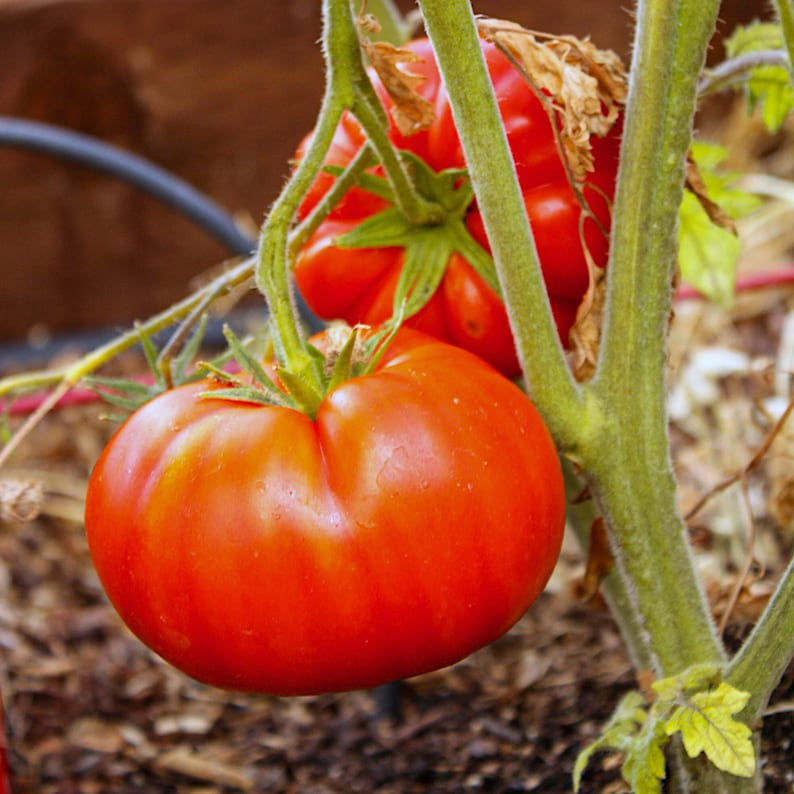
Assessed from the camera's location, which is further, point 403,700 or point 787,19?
point 403,700

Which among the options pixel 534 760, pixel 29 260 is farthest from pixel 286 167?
pixel 534 760

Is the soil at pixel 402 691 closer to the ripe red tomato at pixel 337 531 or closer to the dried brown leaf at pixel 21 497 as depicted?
the dried brown leaf at pixel 21 497

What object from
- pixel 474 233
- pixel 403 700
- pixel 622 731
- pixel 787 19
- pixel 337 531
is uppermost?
pixel 787 19

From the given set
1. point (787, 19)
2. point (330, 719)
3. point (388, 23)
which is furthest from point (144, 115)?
point (787, 19)

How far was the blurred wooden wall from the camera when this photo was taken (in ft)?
7.20

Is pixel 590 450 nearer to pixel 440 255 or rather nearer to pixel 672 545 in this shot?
pixel 672 545

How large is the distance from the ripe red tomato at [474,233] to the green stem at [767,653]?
251 millimetres

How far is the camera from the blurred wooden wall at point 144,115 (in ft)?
7.20

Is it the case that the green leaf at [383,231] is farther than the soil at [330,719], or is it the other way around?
the soil at [330,719]

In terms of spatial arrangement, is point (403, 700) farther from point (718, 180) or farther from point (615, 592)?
point (718, 180)

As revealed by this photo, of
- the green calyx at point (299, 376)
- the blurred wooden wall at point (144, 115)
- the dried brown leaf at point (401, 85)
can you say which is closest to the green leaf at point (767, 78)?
the dried brown leaf at point (401, 85)

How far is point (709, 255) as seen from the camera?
40.4 inches

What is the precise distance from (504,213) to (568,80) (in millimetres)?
118

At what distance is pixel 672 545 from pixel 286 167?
170cm
